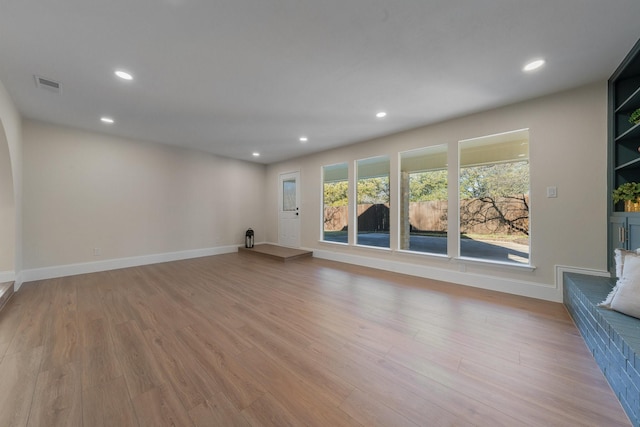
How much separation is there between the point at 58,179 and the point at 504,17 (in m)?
6.13

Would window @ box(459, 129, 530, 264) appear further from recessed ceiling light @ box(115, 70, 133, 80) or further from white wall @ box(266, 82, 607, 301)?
recessed ceiling light @ box(115, 70, 133, 80)

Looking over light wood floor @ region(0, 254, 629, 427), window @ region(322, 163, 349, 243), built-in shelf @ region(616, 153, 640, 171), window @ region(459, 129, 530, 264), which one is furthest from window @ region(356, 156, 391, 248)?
built-in shelf @ region(616, 153, 640, 171)

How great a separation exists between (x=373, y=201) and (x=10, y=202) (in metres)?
5.54

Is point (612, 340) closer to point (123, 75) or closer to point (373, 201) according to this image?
point (373, 201)

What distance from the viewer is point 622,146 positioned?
247cm

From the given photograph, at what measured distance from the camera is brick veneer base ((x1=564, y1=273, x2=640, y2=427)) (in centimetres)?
124

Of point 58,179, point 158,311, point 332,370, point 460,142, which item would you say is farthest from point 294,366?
point 58,179

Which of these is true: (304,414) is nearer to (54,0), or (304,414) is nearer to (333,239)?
(54,0)

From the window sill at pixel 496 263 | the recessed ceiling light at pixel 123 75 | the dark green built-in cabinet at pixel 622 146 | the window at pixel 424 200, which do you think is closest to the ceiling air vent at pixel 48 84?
the recessed ceiling light at pixel 123 75

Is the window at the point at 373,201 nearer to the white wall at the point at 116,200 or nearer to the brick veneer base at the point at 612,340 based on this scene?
the brick veneer base at the point at 612,340

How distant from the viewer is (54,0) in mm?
1558

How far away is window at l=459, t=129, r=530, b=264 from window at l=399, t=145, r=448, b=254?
0.32 m

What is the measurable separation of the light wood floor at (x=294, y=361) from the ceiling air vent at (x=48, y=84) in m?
2.52

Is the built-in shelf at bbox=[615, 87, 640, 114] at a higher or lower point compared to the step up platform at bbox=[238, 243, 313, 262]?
higher
